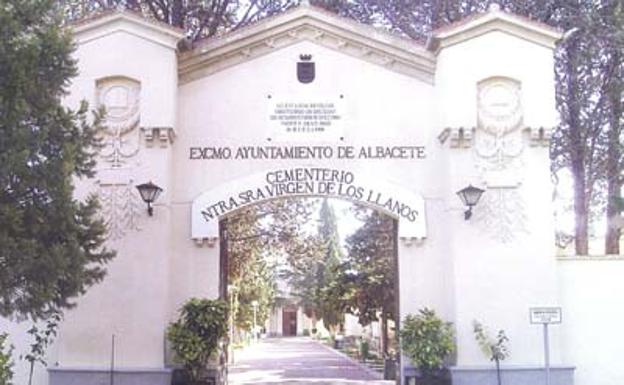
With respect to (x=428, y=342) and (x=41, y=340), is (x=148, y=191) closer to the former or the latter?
(x=41, y=340)

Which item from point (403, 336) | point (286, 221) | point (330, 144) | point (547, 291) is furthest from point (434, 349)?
point (286, 221)

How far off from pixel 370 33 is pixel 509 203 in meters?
3.65

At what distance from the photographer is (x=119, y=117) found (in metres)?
13.8

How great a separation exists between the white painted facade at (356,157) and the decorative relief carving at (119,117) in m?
0.03

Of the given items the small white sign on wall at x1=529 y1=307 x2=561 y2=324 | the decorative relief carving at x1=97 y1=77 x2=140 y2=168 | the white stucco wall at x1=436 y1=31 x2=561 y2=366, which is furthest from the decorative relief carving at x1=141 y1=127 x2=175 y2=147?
the small white sign on wall at x1=529 y1=307 x2=561 y2=324

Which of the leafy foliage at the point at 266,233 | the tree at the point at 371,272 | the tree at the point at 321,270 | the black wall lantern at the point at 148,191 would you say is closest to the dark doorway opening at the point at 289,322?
the tree at the point at 321,270

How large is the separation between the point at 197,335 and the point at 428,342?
11.6 ft

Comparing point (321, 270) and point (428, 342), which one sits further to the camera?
point (321, 270)

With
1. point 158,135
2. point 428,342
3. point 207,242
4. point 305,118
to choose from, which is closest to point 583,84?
point 305,118

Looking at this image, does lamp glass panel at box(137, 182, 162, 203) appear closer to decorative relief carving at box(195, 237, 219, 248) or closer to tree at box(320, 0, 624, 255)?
decorative relief carving at box(195, 237, 219, 248)

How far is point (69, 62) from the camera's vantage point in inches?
415

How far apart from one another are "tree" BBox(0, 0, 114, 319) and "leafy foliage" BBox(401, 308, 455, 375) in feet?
17.1

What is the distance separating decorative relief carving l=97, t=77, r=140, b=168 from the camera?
13773mm

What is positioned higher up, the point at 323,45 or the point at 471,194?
the point at 323,45
